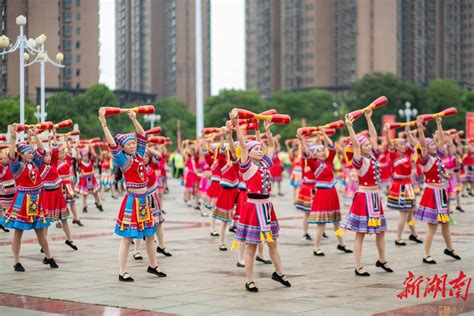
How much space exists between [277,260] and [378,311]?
7.52 feet

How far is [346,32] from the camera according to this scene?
138250mm

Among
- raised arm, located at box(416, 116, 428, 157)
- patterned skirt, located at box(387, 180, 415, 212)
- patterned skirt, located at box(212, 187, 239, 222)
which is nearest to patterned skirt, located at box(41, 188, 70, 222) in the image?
patterned skirt, located at box(212, 187, 239, 222)

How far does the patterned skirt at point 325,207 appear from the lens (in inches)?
629

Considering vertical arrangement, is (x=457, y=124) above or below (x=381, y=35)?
below

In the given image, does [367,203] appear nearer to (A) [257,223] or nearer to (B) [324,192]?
(A) [257,223]

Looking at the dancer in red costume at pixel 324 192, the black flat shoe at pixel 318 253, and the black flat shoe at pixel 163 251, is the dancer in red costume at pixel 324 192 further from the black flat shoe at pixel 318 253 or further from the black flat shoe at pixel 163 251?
the black flat shoe at pixel 163 251

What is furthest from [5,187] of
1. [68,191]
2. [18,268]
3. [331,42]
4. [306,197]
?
[331,42]

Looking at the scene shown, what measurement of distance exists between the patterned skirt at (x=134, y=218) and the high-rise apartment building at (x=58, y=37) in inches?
452

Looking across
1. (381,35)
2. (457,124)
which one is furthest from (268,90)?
(457,124)

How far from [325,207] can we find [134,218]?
14.7 feet

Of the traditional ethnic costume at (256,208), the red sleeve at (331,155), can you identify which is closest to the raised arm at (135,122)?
the traditional ethnic costume at (256,208)

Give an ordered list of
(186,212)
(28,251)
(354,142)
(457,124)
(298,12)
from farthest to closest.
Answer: (298,12)
(457,124)
(186,212)
(28,251)
(354,142)

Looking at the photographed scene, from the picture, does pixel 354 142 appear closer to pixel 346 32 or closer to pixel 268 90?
pixel 346 32

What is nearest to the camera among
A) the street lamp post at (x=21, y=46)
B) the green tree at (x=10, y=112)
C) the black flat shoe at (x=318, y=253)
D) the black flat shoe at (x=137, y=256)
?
the black flat shoe at (x=137, y=256)
